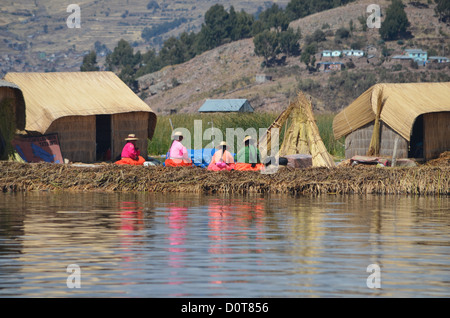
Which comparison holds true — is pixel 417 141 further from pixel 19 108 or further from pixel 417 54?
pixel 417 54

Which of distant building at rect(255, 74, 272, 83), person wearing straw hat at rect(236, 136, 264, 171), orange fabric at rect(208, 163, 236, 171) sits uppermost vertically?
distant building at rect(255, 74, 272, 83)

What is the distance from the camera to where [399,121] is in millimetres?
23625

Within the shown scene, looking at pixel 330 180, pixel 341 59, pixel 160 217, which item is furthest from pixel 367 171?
pixel 341 59

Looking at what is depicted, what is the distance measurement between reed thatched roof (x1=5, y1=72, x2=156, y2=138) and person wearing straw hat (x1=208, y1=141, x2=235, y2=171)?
478 cm

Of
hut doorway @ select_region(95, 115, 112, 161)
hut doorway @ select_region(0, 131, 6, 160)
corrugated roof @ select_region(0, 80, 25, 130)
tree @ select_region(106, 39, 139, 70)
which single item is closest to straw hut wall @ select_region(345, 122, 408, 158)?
hut doorway @ select_region(95, 115, 112, 161)

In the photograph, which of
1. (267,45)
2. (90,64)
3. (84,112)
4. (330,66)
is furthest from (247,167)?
(90,64)

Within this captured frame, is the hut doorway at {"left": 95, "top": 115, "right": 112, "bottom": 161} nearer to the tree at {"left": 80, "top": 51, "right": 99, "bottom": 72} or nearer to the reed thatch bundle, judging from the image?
the reed thatch bundle

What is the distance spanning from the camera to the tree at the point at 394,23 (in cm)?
10062

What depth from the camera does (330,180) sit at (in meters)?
18.0

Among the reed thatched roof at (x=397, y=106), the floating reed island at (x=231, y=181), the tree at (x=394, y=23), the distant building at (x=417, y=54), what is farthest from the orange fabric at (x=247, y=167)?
the tree at (x=394, y=23)

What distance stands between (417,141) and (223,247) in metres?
16.0

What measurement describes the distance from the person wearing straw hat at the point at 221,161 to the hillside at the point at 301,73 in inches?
2510

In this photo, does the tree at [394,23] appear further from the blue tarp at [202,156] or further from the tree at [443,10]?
the blue tarp at [202,156]

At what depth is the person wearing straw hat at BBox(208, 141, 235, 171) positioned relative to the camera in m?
19.5
